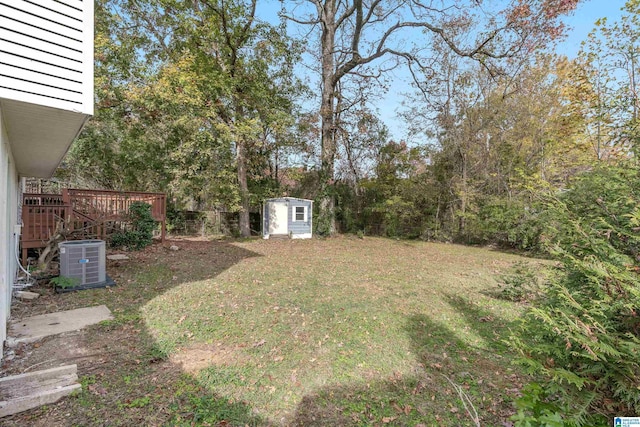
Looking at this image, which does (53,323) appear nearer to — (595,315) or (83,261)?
→ (83,261)

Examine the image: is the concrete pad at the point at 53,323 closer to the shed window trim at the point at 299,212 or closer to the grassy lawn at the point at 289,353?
the grassy lawn at the point at 289,353

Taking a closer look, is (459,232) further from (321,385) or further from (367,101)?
(321,385)

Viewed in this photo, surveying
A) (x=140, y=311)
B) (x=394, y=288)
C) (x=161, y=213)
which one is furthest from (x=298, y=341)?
(x=161, y=213)

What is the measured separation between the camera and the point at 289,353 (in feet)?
10.5

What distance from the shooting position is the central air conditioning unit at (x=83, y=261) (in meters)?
5.00

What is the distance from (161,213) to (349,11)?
37.7 feet

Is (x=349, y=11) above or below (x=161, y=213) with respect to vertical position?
above

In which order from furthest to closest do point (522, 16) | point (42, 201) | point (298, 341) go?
point (522, 16)
point (42, 201)
point (298, 341)

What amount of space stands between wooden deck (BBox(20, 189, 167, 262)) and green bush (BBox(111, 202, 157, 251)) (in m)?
0.23

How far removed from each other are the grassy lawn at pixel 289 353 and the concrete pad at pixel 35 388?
0.08 m

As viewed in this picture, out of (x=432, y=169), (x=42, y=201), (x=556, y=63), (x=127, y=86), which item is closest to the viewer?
(x=42, y=201)

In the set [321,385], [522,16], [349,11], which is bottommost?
[321,385]

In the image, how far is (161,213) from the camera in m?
9.78

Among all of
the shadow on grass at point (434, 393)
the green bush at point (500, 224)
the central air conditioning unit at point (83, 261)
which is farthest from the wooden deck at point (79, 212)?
the green bush at point (500, 224)
